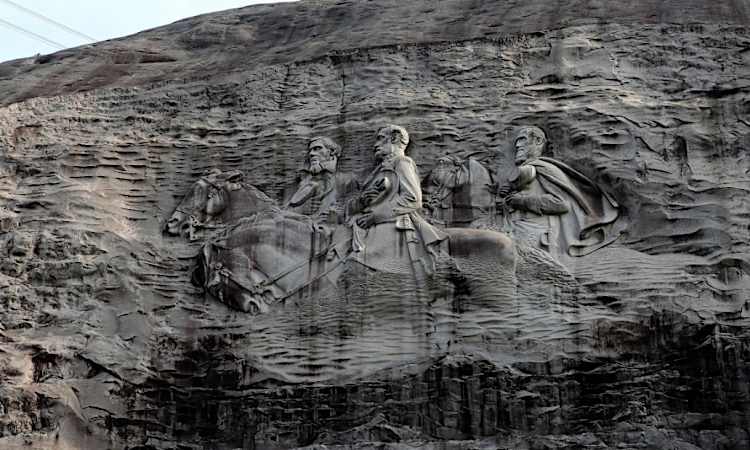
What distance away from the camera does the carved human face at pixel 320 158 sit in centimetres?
1473

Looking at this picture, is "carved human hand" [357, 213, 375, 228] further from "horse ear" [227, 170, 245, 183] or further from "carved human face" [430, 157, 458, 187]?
"horse ear" [227, 170, 245, 183]

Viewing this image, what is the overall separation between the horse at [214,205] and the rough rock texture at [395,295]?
0.17 metres

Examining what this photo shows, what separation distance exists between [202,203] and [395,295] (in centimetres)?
236

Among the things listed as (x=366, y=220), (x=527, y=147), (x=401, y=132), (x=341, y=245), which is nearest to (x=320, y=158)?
(x=401, y=132)

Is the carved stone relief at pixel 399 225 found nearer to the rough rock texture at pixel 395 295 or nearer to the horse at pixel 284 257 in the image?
the horse at pixel 284 257

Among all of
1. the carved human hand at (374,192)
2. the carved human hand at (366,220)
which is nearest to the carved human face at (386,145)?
the carved human hand at (374,192)

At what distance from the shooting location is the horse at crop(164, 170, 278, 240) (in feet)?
48.2

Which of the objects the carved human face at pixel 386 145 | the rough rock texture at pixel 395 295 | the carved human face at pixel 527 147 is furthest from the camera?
the carved human face at pixel 386 145

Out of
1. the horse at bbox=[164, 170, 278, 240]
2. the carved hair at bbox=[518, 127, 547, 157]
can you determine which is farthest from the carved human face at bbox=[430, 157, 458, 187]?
the horse at bbox=[164, 170, 278, 240]

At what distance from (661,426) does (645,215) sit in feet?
7.42

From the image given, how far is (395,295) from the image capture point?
13.6 m

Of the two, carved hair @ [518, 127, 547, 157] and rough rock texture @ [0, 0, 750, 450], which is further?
carved hair @ [518, 127, 547, 157]

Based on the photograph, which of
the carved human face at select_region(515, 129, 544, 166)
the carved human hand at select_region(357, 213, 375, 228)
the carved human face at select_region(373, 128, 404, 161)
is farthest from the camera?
the carved human face at select_region(373, 128, 404, 161)

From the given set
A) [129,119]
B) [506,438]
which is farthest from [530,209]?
[129,119]
